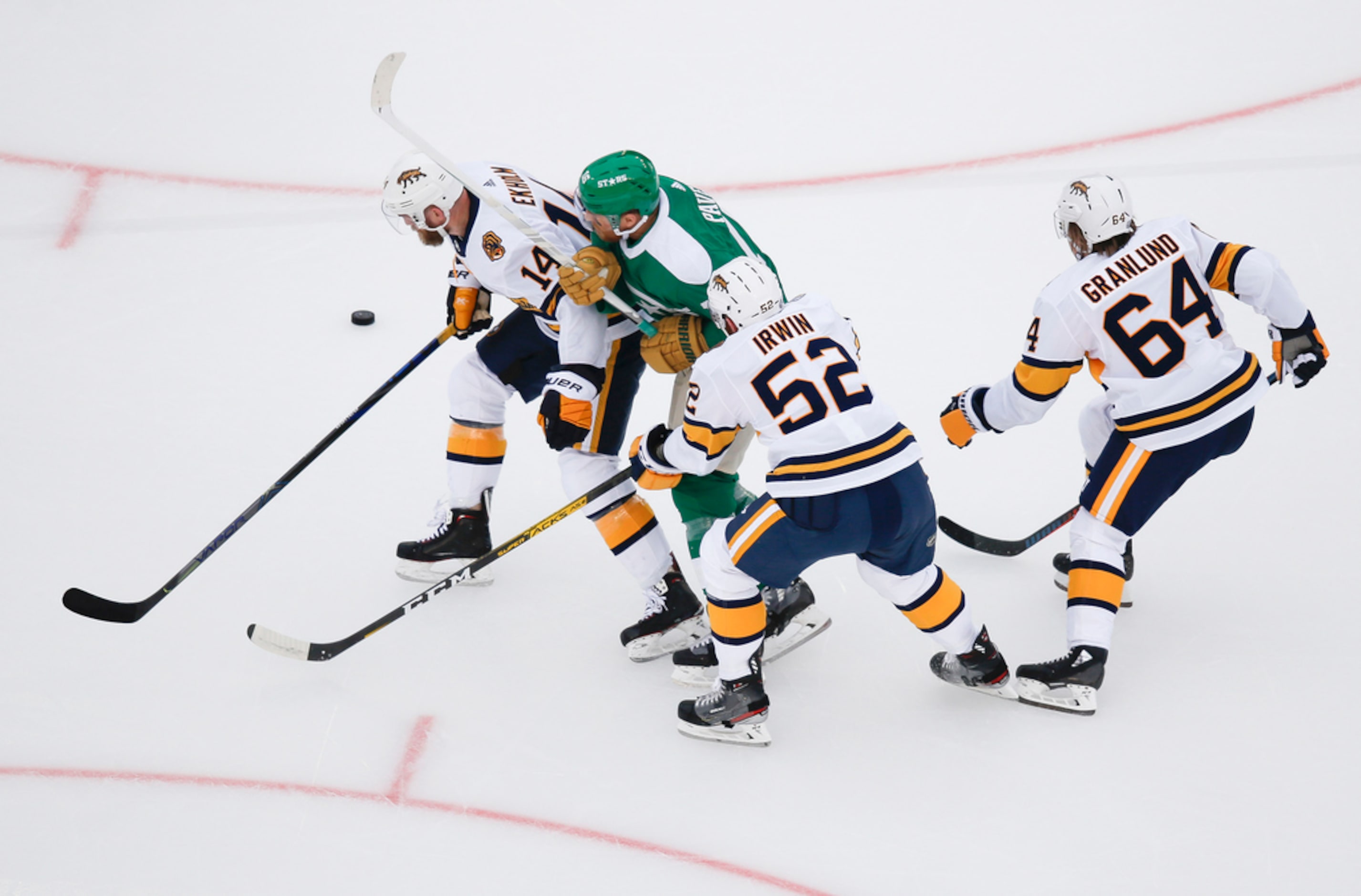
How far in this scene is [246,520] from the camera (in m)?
3.30

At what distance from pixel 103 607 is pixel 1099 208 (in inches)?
101

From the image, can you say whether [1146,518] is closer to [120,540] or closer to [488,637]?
[488,637]

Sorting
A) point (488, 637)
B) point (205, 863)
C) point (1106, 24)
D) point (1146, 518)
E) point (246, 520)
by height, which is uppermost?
point (1106, 24)

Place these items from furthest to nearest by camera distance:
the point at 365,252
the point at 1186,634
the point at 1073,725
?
1. the point at 365,252
2. the point at 1186,634
3. the point at 1073,725

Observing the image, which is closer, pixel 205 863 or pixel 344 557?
pixel 205 863

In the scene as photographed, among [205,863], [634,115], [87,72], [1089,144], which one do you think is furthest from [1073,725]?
[87,72]

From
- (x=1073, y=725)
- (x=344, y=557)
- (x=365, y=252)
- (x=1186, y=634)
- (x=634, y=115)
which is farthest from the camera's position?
(x=634, y=115)

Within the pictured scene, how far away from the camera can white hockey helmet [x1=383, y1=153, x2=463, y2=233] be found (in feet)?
9.91

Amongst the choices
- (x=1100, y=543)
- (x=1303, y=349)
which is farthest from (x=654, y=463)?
(x=1303, y=349)

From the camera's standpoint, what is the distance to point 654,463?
2902 mm

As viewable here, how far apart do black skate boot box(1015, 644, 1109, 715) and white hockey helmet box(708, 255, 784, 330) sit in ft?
3.55

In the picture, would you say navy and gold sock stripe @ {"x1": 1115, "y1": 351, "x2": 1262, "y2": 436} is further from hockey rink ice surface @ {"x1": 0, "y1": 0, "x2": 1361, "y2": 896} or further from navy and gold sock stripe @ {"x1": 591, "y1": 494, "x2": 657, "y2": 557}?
navy and gold sock stripe @ {"x1": 591, "y1": 494, "x2": 657, "y2": 557}

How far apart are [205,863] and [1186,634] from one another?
93.5 inches

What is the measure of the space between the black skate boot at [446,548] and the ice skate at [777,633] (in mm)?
682
